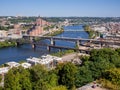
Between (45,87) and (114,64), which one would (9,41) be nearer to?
(114,64)

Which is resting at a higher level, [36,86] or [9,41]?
[36,86]

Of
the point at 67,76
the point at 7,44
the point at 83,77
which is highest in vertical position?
the point at 67,76

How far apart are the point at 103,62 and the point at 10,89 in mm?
5841

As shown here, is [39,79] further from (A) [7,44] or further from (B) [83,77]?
(A) [7,44]

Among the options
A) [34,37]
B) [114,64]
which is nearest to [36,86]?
[114,64]

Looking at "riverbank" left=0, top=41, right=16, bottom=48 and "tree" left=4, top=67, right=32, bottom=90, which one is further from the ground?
"tree" left=4, top=67, right=32, bottom=90

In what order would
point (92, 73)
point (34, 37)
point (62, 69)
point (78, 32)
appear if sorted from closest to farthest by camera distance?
point (62, 69) → point (92, 73) → point (34, 37) → point (78, 32)

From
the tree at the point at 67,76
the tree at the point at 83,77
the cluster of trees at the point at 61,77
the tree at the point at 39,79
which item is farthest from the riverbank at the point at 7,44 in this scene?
the tree at the point at 39,79

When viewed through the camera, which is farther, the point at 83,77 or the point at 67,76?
the point at 83,77

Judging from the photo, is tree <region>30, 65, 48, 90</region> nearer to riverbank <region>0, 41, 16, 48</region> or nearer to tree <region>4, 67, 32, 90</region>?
tree <region>4, 67, 32, 90</region>

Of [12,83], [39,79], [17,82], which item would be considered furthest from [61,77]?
[12,83]

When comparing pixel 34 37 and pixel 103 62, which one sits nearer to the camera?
pixel 103 62

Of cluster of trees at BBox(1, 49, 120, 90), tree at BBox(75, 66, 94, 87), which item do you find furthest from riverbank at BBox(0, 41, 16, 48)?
tree at BBox(75, 66, 94, 87)

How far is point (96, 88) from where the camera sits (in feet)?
36.3
